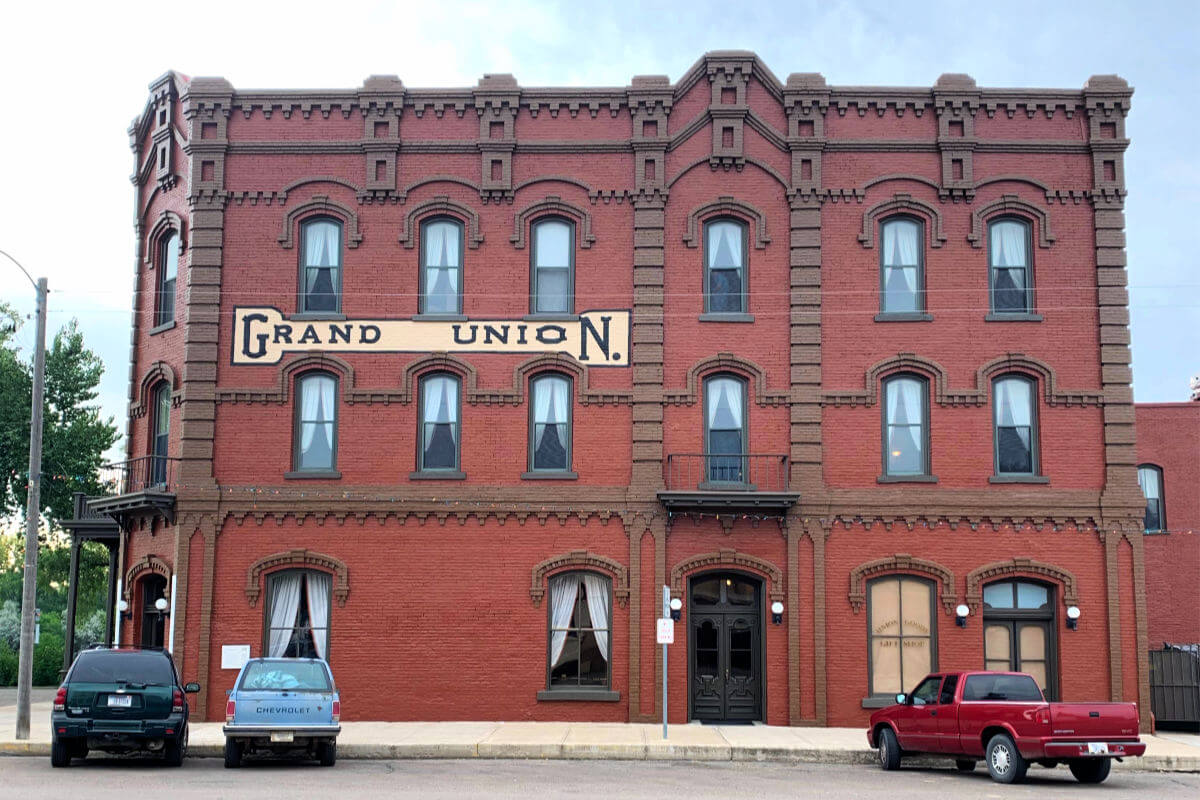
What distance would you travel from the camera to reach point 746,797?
1551 centimetres

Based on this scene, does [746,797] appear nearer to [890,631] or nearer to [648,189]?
[890,631]

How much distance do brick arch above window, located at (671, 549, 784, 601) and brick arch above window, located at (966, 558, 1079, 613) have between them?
3.41 m

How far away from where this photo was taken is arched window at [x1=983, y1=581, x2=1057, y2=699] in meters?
24.2

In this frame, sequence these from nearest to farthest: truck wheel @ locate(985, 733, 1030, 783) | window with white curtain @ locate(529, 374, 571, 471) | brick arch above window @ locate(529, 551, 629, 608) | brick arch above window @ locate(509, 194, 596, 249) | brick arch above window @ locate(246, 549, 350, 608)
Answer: truck wheel @ locate(985, 733, 1030, 783) < brick arch above window @ locate(529, 551, 629, 608) < brick arch above window @ locate(246, 549, 350, 608) < window with white curtain @ locate(529, 374, 571, 471) < brick arch above window @ locate(509, 194, 596, 249)

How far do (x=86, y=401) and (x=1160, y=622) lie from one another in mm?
33941

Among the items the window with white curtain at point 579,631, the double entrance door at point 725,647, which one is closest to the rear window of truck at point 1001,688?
the double entrance door at point 725,647

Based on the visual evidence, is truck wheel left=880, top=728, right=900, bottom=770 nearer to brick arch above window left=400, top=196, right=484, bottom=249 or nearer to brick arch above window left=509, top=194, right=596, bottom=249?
brick arch above window left=509, top=194, right=596, bottom=249

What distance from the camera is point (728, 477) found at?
2458 cm

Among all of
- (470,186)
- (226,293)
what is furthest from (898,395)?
(226,293)

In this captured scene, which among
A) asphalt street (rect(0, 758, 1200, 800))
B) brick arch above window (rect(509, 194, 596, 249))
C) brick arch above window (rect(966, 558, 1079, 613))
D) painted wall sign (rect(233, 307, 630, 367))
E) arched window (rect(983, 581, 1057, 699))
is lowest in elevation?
asphalt street (rect(0, 758, 1200, 800))

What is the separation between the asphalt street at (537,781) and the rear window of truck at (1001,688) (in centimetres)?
111

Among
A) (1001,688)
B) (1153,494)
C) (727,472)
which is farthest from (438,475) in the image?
(1153,494)

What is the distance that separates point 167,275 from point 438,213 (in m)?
5.77

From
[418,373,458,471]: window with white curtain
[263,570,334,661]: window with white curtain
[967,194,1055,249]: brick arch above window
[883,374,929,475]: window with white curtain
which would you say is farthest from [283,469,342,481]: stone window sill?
[967,194,1055,249]: brick arch above window
